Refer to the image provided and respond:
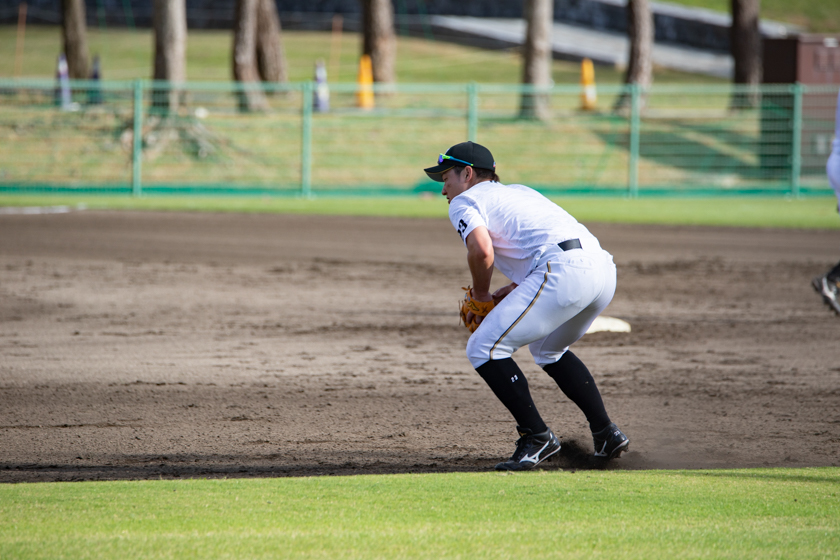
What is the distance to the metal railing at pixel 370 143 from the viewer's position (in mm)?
23000

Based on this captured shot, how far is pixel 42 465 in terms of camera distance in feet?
16.3

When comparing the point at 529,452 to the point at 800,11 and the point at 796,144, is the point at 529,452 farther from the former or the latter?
the point at 800,11

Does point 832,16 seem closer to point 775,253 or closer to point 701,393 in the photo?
point 775,253

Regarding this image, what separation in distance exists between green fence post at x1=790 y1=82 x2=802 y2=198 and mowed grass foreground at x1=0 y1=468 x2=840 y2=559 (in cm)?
2053

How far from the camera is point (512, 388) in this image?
485 cm

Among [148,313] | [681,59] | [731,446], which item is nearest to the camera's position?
[731,446]

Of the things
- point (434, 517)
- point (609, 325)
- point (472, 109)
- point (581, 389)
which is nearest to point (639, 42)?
point (472, 109)

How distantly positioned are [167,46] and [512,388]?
21.0 meters

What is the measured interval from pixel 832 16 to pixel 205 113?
34240 mm

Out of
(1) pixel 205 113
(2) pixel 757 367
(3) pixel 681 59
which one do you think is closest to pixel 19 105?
(1) pixel 205 113

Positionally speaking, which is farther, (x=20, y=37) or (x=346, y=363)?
(x=20, y=37)

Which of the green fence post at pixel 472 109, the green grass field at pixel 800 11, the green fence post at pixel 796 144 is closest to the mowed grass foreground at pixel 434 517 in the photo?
the green fence post at pixel 472 109

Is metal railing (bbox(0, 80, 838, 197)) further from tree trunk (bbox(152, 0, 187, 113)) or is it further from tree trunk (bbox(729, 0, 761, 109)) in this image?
tree trunk (bbox(729, 0, 761, 109))

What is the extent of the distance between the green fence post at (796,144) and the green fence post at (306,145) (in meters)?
11.3
